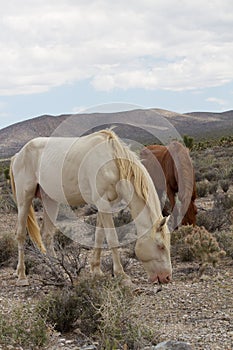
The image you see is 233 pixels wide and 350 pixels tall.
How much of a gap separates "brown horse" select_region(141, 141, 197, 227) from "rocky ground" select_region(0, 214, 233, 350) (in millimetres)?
1571

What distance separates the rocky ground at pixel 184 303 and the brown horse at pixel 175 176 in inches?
61.9

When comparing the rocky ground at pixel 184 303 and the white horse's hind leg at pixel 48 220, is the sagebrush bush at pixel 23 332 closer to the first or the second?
the rocky ground at pixel 184 303

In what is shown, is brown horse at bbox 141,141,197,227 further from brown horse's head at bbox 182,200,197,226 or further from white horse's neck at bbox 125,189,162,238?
white horse's neck at bbox 125,189,162,238

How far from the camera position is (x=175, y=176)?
10.4 m

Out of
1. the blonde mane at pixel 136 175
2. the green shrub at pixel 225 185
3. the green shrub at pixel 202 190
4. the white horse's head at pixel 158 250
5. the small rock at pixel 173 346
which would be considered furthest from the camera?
the green shrub at pixel 225 185

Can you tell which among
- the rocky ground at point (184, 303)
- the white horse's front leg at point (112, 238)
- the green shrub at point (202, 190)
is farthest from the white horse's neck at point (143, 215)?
the green shrub at point (202, 190)

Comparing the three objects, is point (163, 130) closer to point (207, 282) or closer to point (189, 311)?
point (207, 282)

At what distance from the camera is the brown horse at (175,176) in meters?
9.52

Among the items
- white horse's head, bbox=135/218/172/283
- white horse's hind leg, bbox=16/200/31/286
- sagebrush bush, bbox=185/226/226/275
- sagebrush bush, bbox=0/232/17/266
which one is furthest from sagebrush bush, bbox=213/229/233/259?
sagebrush bush, bbox=0/232/17/266

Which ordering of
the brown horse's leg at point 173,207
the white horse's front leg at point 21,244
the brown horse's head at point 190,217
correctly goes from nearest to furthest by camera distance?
the white horse's front leg at point 21,244
the brown horse's head at point 190,217
the brown horse's leg at point 173,207

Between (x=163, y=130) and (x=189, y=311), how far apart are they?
3.99 metres

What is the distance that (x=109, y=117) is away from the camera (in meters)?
7.80

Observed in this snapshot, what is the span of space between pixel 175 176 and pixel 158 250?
13.4 feet

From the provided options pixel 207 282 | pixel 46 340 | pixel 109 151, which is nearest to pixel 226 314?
pixel 207 282
